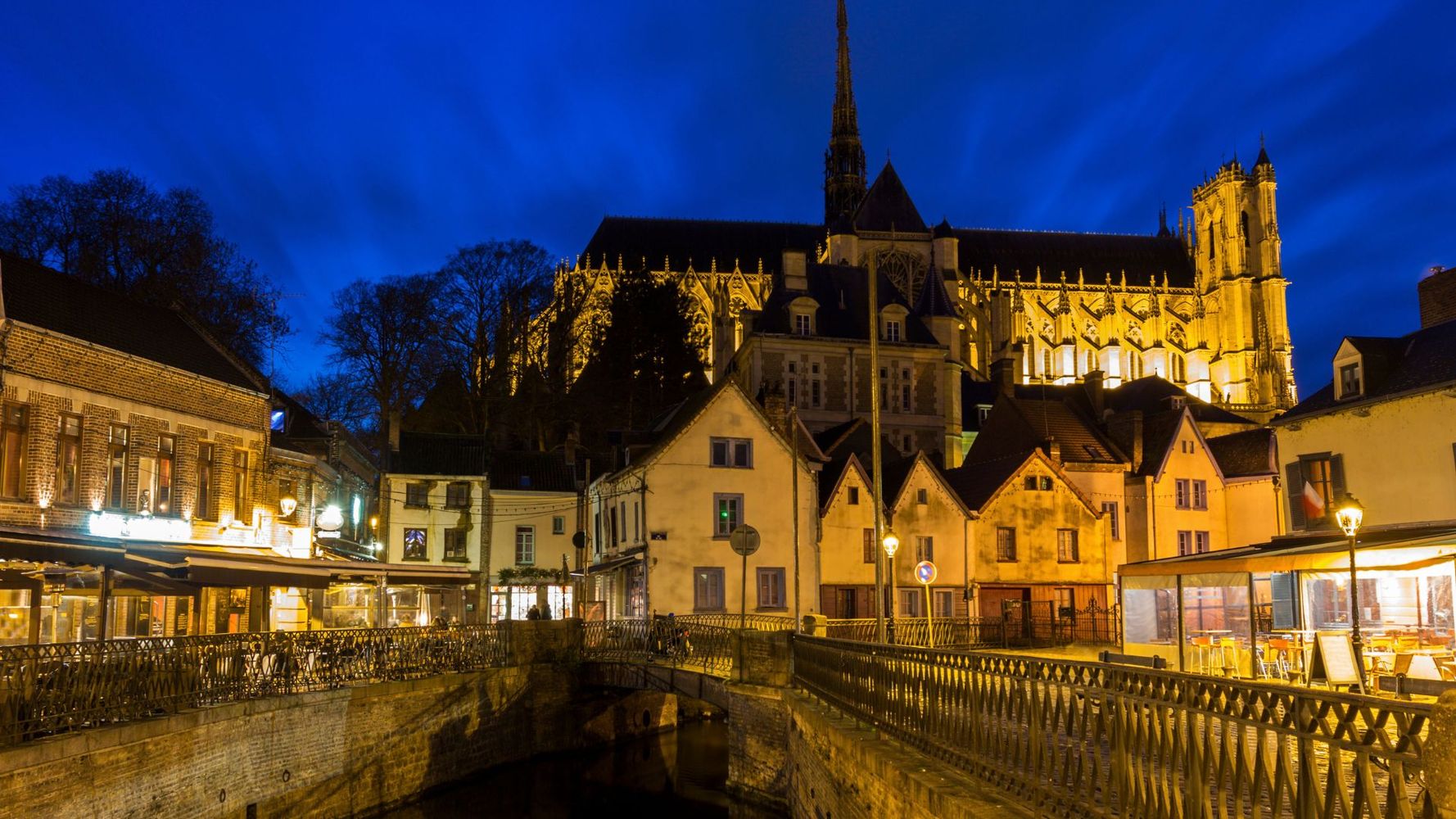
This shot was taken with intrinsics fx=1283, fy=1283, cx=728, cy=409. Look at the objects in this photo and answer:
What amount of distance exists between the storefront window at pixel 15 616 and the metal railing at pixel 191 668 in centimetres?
439

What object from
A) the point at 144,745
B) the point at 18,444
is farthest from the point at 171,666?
the point at 18,444

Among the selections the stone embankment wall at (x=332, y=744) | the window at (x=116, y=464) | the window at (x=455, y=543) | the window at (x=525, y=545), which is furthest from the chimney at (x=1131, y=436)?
the window at (x=116, y=464)

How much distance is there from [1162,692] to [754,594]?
3425 cm

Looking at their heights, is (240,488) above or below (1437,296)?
below

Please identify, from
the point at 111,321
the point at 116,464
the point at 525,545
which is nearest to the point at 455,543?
the point at 525,545

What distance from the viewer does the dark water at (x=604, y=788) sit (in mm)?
26625

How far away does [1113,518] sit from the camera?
166 feet

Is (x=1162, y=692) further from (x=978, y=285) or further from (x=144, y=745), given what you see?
(x=978, y=285)

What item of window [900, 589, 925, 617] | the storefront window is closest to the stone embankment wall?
the storefront window

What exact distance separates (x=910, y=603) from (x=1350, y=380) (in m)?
18.5

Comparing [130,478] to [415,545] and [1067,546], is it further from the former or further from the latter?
[1067,546]

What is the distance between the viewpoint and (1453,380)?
28.1 m

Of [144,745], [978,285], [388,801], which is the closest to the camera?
[144,745]

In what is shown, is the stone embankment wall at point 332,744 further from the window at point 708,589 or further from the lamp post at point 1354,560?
the lamp post at point 1354,560
